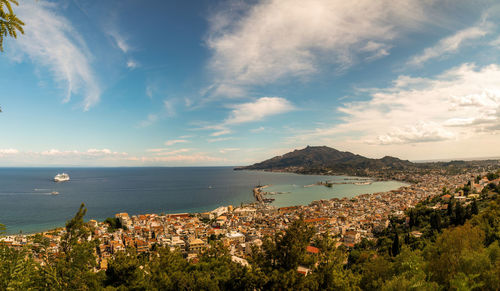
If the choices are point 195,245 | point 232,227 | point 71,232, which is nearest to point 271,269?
point 71,232

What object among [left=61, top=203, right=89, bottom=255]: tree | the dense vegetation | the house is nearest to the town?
the house

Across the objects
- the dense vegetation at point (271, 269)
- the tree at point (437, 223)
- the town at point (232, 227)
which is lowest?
the town at point (232, 227)

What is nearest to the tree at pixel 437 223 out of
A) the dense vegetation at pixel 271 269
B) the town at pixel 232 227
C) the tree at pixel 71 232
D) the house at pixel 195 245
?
the town at pixel 232 227

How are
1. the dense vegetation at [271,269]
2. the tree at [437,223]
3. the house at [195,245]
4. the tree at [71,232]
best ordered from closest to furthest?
the dense vegetation at [271,269], the tree at [71,232], the tree at [437,223], the house at [195,245]

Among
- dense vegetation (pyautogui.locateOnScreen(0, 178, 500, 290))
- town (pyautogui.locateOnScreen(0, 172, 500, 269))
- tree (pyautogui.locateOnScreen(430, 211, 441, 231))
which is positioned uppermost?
dense vegetation (pyautogui.locateOnScreen(0, 178, 500, 290))

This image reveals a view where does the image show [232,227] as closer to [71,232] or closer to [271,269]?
[71,232]

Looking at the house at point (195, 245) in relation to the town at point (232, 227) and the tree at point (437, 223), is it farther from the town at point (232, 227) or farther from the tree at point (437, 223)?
the tree at point (437, 223)

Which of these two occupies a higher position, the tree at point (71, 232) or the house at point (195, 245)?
the tree at point (71, 232)

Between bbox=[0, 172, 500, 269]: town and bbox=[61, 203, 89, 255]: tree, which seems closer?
bbox=[61, 203, 89, 255]: tree

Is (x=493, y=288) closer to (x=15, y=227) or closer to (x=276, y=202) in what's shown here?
(x=15, y=227)

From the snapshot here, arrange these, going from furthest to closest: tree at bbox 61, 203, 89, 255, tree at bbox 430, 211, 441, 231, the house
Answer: the house → tree at bbox 430, 211, 441, 231 → tree at bbox 61, 203, 89, 255

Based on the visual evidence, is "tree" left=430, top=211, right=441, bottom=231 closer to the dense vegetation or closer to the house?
the dense vegetation

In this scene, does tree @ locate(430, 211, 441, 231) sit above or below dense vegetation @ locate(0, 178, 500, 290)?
below
